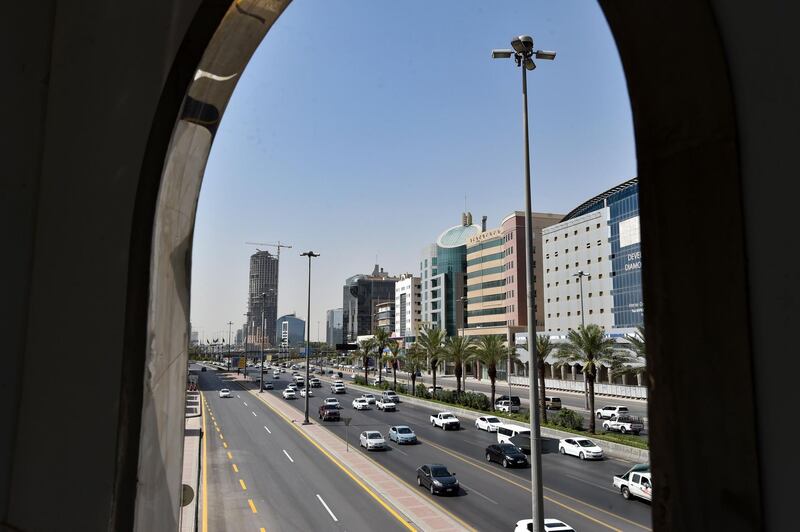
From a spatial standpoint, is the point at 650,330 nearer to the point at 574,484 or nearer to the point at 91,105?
the point at 91,105

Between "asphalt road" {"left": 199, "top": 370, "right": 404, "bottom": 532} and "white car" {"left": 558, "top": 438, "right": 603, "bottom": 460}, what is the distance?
416 inches

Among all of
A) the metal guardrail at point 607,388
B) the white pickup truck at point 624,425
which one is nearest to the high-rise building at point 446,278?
the metal guardrail at point 607,388

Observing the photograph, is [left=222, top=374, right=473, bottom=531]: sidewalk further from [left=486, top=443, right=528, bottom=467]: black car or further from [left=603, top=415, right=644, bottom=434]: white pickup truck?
[left=603, top=415, right=644, bottom=434]: white pickup truck

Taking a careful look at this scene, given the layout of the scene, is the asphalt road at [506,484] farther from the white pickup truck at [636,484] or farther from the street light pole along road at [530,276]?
the street light pole along road at [530,276]

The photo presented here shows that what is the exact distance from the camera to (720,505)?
1.64m

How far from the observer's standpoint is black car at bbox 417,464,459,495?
1678 cm

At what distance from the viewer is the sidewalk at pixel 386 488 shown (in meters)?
14.1

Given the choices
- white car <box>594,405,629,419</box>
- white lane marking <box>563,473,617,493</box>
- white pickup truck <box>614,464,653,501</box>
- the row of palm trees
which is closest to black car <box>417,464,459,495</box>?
white lane marking <box>563,473,617,493</box>

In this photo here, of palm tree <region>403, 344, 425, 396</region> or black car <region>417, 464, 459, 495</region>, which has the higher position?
palm tree <region>403, 344, 425, 396</region>

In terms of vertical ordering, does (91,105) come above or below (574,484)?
above

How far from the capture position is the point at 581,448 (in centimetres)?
2334

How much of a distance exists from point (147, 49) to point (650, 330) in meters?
2.64

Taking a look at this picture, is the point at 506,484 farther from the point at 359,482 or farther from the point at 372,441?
the point at 372,441

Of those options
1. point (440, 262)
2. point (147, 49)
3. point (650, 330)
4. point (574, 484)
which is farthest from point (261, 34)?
point (440, 262)
